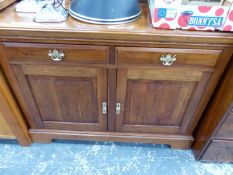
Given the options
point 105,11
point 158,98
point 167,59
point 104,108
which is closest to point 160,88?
point 158,98

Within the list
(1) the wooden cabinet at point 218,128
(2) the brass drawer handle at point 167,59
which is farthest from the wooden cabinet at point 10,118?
(1) the wooden cabinet at point 218,128

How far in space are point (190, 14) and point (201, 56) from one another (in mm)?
182

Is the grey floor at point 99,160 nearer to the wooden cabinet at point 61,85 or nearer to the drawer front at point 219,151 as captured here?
the drawer front at point 219,151

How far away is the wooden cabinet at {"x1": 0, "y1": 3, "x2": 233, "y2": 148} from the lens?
751 millimetres

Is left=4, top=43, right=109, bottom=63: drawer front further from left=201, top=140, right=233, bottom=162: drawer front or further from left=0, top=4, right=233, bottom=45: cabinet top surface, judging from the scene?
left=201, top=140, right=233, bottom=162: drawer front

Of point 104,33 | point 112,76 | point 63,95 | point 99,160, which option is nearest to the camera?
point 104,33

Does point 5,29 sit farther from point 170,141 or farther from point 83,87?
point 170,141

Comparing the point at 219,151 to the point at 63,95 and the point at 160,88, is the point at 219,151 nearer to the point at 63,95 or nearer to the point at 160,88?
the point at 160,88

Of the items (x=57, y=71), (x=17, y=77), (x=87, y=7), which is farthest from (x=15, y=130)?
(x=87, y=7)

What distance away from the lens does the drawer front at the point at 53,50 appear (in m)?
0.78

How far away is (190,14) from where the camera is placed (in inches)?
28.5

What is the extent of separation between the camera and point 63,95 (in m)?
0.98

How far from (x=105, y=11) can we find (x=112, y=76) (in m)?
0.29

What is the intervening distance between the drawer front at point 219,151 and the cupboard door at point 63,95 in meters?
0.62
